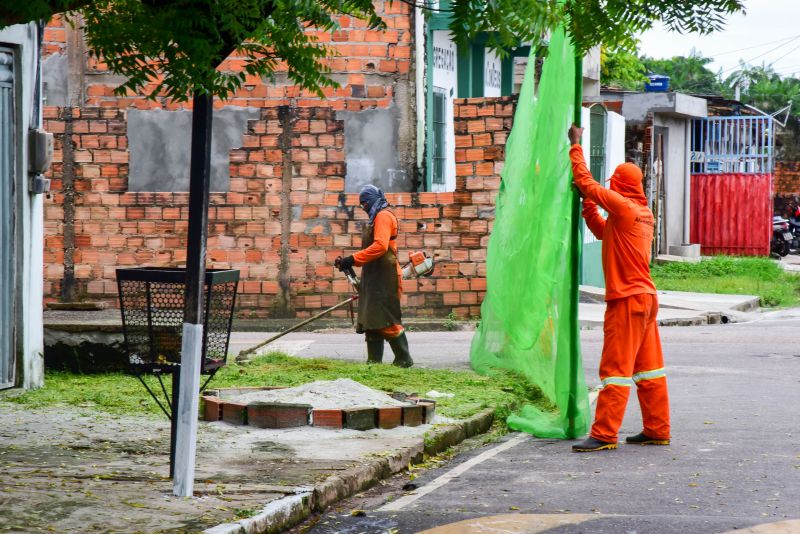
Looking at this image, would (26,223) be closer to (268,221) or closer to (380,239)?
(380,239)

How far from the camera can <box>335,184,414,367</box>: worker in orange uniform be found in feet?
40.5

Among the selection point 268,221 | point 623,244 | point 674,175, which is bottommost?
point 623,244

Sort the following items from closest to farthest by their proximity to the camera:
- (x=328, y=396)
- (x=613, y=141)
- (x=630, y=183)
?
(x=630, y=183) < (x=328, y=396) < (x=613, y=141)

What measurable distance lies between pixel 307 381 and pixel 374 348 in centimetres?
170

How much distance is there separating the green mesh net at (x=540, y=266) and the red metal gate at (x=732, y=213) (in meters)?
19.8

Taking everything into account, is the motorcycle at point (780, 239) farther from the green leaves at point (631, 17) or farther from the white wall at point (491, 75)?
the green leaves at point (631, 17)

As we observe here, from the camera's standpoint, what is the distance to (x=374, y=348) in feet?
41.8

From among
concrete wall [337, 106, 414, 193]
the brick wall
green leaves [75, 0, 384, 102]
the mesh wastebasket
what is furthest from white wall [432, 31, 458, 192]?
green leaves [75, 0, 384, 102]

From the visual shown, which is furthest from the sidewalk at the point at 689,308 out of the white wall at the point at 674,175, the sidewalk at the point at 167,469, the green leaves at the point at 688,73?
the green leaves at the point at 688,73

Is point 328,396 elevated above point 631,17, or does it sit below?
below

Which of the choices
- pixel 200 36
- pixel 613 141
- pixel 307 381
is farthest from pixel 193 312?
pixel 613 141

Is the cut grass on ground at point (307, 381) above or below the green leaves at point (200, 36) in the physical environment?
below

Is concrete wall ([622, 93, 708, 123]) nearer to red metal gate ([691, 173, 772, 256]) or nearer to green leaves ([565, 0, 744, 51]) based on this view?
red metal gate ([691, 173, 772, 256])

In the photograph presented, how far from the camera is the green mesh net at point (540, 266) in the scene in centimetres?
916
